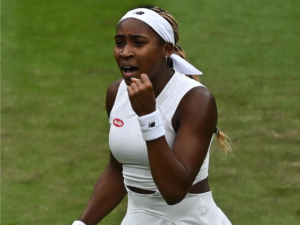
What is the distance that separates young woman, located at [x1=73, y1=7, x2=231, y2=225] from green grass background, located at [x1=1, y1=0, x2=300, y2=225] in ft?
9.84

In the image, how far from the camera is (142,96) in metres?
3.64

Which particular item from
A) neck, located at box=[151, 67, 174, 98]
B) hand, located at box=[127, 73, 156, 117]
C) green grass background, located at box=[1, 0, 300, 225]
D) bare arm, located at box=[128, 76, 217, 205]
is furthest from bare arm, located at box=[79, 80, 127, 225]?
green grass background, located at box=[1, 0, 300, 225]

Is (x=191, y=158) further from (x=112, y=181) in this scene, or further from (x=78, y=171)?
(x=78, y=171)

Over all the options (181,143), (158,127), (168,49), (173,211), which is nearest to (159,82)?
(168,49)

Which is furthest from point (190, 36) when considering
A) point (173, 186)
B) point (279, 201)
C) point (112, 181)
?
point (173, 186)

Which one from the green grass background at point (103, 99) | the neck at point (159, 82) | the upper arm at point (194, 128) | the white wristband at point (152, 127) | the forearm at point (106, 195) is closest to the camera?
the white wristband at point (152, 127)

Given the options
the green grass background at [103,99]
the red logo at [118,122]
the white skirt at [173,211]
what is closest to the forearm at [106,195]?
the white skirt at [173,211]

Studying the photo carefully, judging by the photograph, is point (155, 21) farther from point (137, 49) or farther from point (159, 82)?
point (159, 82)

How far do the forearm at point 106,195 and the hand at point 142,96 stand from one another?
1023 millimetres

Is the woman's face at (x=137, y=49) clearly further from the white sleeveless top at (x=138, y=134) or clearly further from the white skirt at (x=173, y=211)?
the white skirt at (x=173, y=211)

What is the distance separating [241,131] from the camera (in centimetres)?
923

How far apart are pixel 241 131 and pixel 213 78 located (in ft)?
5.83

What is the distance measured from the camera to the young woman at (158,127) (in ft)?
12.0

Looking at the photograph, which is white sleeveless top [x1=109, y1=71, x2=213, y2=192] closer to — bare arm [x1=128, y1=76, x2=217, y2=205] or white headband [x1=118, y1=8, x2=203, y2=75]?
bare arm [x1=128, y1=76, x2=217, y2=205]
